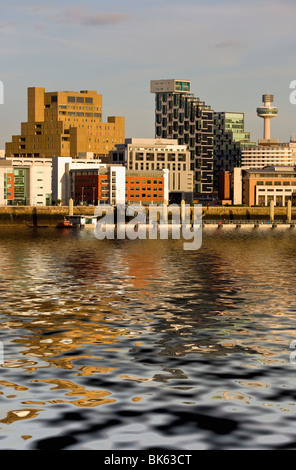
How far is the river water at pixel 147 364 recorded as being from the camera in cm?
2236

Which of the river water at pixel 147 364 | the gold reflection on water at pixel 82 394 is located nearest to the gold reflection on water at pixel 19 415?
the river water at pixel 147 364

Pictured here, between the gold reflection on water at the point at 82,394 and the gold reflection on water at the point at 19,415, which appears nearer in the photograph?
the gold reflection on water at the point at 19,415

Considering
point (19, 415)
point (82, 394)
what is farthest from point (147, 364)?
point (19, 415)

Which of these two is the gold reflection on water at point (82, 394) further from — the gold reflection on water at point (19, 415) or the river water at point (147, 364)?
the gold reflection on water at point (19, 415)

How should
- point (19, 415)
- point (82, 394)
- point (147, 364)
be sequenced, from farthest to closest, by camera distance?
point (147, 364) < point (82, 394) < point (19, 415)

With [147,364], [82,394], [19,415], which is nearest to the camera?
[19,415]

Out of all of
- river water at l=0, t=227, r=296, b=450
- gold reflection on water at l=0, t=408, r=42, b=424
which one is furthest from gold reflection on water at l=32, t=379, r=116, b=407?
gold reflection on water at l=0, t=408, r=42, b=424

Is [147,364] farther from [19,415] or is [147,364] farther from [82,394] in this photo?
[19,415]

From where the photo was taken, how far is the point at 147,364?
30.6 metres

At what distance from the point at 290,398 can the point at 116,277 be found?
43.0 m

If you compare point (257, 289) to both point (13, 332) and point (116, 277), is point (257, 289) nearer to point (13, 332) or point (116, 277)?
point (116, 277)

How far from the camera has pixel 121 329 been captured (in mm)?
38875

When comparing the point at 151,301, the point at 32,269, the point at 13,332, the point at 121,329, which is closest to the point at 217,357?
the point at 121,329
